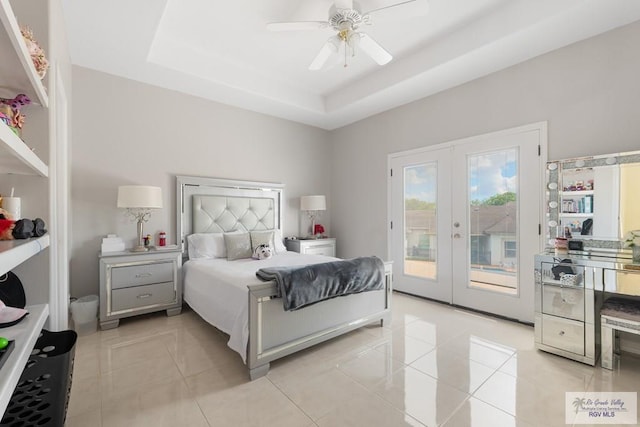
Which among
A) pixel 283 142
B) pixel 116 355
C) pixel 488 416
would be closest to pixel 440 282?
pixel 488 416

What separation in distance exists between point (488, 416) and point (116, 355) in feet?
8.97

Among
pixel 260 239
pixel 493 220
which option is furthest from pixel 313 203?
pixel 493 220

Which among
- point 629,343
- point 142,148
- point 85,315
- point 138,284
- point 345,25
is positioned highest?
point 345,25

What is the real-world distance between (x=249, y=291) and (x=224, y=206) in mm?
2134

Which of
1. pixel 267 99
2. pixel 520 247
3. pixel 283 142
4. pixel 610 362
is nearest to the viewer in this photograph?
pixel 610 362

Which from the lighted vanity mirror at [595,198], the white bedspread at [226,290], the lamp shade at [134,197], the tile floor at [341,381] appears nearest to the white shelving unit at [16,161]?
the tile floor at [341,381]

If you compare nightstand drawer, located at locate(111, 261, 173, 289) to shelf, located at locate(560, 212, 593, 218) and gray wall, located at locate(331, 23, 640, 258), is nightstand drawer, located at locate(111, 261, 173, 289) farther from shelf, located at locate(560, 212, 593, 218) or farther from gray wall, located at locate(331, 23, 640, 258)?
shelf, located at locate(560, 212, 593, 218)

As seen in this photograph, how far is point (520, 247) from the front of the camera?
118 inches

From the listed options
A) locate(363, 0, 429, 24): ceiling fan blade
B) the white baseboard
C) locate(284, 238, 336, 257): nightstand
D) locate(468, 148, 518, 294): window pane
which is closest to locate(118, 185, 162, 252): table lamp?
locate(284, 238, 336, 257): nightstand

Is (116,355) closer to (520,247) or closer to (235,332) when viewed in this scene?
(235,332)

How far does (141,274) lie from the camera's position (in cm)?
301

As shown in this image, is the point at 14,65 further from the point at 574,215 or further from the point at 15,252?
the point at 574,215

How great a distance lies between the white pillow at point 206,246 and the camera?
135 inches

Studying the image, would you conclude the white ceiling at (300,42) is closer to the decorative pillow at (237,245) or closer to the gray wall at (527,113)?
the gray wall at (527,113)
